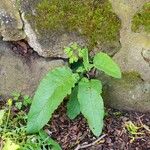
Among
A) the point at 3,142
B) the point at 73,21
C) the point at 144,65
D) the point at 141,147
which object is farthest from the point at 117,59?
the point at 3,142

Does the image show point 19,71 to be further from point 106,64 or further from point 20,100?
point 106,64

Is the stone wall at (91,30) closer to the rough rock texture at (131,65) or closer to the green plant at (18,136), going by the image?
the rough rock texture at (131,65)

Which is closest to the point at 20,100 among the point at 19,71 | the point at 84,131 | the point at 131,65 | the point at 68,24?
the point at 19,71

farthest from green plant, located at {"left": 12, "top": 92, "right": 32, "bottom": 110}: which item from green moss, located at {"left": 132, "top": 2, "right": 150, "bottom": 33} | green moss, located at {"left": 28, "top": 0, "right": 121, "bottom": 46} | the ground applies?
green moss, located at {"left": 132, "top": 2, "right": 150, "bottom": 33}

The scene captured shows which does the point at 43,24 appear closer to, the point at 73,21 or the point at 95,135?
the point at 73,21

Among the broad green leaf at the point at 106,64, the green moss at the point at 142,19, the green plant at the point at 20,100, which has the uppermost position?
the green moss at the point at 142,19

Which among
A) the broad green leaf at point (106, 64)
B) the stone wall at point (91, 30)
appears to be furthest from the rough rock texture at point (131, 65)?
the broad green leaf at point (106, 64)

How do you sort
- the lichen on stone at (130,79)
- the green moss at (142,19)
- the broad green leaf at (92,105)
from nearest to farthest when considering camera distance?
1. the broad green leaf at (92,105)
2. the green moss at (142,19)
3. the lichen on stone at (130,79)
